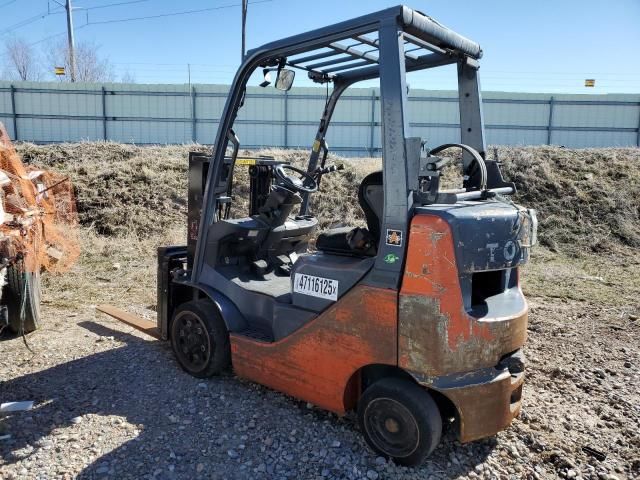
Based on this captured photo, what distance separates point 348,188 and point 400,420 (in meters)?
9.79

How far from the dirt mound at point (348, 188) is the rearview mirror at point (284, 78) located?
5789mm

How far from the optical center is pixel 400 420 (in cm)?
304

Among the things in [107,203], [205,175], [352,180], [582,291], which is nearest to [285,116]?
[352,180]

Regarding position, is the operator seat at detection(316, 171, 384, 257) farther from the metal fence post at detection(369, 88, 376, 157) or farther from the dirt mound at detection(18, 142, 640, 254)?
the metal fence post at detection(369, 88, 376, 157)

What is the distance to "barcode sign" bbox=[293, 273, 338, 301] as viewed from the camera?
3357 millimetres

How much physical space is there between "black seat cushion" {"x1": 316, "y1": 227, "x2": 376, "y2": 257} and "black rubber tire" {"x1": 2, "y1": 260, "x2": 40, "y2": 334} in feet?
10.9

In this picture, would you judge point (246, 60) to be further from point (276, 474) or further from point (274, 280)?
point (276, 474)

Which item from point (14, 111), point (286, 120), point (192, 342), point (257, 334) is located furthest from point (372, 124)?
point (257, 334)

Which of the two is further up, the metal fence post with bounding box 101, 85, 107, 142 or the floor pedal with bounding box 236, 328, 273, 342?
the metal fence post with bounding box 101, 85, 107, 142

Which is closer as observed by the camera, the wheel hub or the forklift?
the forklift

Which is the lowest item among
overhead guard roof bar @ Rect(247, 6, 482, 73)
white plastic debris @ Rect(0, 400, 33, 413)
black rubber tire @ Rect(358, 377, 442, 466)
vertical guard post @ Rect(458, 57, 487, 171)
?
white plastic debris @ Rect(0, 400, 33, 413)

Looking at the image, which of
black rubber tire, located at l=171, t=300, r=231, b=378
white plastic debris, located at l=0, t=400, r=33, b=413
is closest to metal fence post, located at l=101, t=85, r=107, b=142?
black rubber tire, located at l=171, t=300, r=231, b=378

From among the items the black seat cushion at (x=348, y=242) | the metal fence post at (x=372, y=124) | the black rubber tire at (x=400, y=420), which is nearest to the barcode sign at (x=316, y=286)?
the black seat cushion at (x=348, y=242)

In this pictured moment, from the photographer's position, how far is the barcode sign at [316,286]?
3357 millimetres
